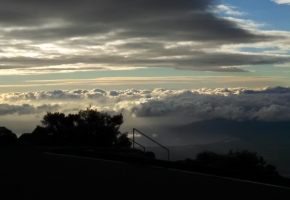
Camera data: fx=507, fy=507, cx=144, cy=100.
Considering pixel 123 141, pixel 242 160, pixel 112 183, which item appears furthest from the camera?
pixel 123 141

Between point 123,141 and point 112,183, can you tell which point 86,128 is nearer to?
point 123,141

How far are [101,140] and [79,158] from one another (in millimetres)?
27210

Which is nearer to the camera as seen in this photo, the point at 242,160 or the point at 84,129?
the point at 242,160

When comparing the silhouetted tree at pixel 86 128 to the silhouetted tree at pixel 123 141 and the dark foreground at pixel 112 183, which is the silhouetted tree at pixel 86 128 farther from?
the dark foreground at pixel 112 183

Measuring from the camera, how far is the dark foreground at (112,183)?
30.8 ft

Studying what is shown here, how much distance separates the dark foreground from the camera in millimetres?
9398

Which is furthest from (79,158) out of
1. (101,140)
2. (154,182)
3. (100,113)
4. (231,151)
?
(100,113)

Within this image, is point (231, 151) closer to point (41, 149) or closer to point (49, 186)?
point (41, 149)

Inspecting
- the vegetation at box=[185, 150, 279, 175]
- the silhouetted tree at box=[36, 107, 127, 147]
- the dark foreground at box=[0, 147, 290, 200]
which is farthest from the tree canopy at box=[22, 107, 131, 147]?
the dark foreground at box=[0, 147, 290, 200]

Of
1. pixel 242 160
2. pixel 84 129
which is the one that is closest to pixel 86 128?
pixel 84 129

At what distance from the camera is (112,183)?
10.6 metres

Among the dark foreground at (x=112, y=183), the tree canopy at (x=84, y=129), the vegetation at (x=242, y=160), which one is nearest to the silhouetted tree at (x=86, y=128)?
the tree canopy at (x=84, y=129)

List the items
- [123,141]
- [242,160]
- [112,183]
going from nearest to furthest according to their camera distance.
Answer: [112,183]
[242,160]
[123,141]

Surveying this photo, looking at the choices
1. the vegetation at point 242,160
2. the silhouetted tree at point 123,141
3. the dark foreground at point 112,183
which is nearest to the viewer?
the dark foreground at point 112,183
